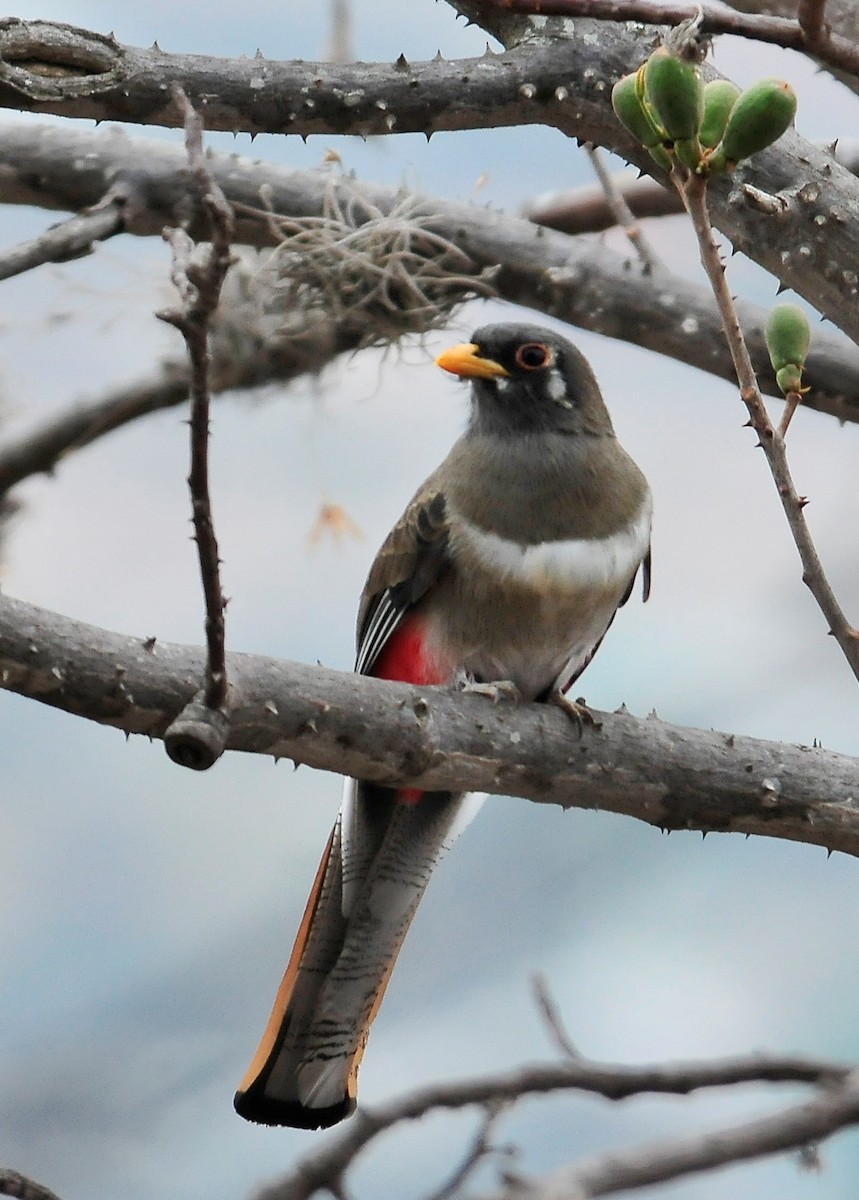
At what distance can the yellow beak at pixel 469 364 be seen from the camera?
2.78 metres

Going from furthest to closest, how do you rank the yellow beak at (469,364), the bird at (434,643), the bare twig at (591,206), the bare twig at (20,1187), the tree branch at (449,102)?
the bare twig at (591,206) < the yellow beak at (469,364) < the bird at (434,643) < the tree branch at (449,102) < the bare twig at (20,1187)

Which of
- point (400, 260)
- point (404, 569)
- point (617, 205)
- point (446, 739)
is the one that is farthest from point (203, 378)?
point (400, 260)

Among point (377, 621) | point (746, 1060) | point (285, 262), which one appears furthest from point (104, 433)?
point (746, 1060)

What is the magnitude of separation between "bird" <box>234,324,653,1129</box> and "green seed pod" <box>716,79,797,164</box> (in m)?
1.25

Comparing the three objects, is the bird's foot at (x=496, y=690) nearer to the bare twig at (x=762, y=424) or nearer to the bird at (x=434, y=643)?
the bird at (x=434, y=643)

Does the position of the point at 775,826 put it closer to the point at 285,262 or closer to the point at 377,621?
the point at 377,621

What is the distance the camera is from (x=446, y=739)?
204cm

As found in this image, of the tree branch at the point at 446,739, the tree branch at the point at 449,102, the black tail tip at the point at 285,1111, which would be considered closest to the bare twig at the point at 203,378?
the tree branch at the point at 446,739

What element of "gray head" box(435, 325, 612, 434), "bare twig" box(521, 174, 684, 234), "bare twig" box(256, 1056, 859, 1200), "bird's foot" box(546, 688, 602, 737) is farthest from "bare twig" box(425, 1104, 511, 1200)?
"bare twig" box(521, 174, 684, 234)

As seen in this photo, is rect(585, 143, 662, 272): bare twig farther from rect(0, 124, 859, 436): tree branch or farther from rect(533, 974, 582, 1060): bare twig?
rect(533, 974, 582, 1060): bare twig

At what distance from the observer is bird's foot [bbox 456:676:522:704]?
236cm

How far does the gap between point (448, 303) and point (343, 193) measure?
1.13 feet

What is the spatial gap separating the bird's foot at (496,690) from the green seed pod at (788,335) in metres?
0.93

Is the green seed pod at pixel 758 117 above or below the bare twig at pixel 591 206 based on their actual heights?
above
